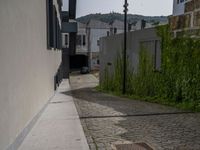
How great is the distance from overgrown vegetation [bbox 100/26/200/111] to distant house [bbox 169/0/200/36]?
26 centimetres

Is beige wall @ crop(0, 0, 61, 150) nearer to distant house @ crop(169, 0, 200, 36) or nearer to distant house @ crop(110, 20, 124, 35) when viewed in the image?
distant house @ crop(169, 0, 200, 36)

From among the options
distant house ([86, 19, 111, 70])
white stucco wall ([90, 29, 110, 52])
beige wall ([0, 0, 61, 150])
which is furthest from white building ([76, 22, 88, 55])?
beige wall ([0, 0, 61, 150])

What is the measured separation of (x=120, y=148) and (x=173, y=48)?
4411 mm

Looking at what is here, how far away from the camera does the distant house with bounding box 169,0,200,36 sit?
560 centimetres

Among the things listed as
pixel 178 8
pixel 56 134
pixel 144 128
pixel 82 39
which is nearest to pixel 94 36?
pixel 82 39

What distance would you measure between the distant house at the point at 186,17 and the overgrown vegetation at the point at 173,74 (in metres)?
0.26

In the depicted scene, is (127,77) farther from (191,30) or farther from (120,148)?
(120,148)

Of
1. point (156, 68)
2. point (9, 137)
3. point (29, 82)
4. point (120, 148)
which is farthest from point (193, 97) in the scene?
point (9, 137)

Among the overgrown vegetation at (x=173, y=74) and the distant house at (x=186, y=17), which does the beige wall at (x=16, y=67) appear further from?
the overgrown vegetation at (x=173, y=74)

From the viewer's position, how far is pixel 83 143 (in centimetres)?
363

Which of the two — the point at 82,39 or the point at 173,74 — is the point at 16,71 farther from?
the point at 82,39

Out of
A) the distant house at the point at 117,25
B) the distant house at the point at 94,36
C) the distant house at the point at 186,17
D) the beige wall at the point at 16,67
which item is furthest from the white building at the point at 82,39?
the beige wall at the point at 16,67

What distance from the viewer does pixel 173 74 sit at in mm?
7328

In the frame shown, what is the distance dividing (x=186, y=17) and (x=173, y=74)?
1889mm
